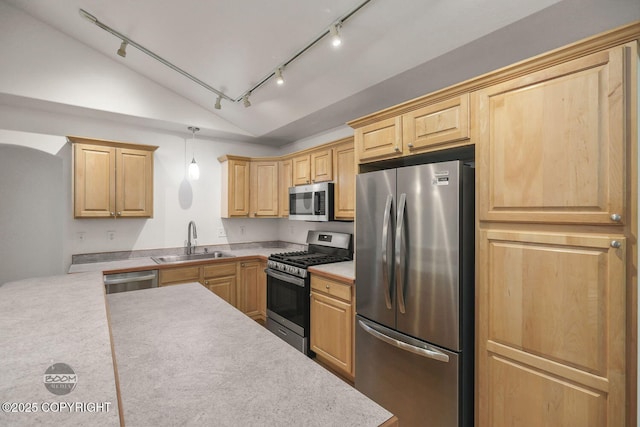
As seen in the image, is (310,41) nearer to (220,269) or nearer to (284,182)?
(284,182)

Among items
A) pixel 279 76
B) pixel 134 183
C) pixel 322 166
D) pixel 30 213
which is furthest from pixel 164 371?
pixel 30 213

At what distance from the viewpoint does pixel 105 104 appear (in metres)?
3.23

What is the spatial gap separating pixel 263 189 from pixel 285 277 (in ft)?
5.07

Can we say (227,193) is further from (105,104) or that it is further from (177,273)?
(105,104)

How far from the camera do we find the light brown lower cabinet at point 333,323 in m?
2.50

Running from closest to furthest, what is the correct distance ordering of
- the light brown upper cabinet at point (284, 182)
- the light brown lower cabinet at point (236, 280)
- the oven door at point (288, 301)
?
1. the oven door at point (288, 301)
2. the light brown lower cabinet at point (236, 280)
3. the light brown upper cabinet at point (284, 182)

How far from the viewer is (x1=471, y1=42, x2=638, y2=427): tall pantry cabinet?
4.08 ft

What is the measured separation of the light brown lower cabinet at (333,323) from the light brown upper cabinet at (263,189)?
5.39ft

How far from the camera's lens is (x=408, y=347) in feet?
6.29

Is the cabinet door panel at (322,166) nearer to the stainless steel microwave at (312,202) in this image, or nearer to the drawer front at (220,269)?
the stainless steel microwave at (312,202)

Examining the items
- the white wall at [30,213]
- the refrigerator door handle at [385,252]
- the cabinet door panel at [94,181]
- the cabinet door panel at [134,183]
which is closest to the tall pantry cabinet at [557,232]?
the refrigerator door handle at [385,252]

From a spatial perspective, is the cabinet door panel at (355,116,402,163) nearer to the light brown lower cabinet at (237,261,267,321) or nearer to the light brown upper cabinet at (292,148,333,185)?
the light brown upper cabinet at (292,148,333,185)

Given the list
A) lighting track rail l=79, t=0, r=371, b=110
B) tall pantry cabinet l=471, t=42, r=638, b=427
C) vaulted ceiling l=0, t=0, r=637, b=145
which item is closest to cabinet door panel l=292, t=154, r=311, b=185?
→ vaulted ceiling l=0, t=0, r=637, b=145

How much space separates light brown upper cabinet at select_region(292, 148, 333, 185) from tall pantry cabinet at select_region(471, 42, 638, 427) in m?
1.82
